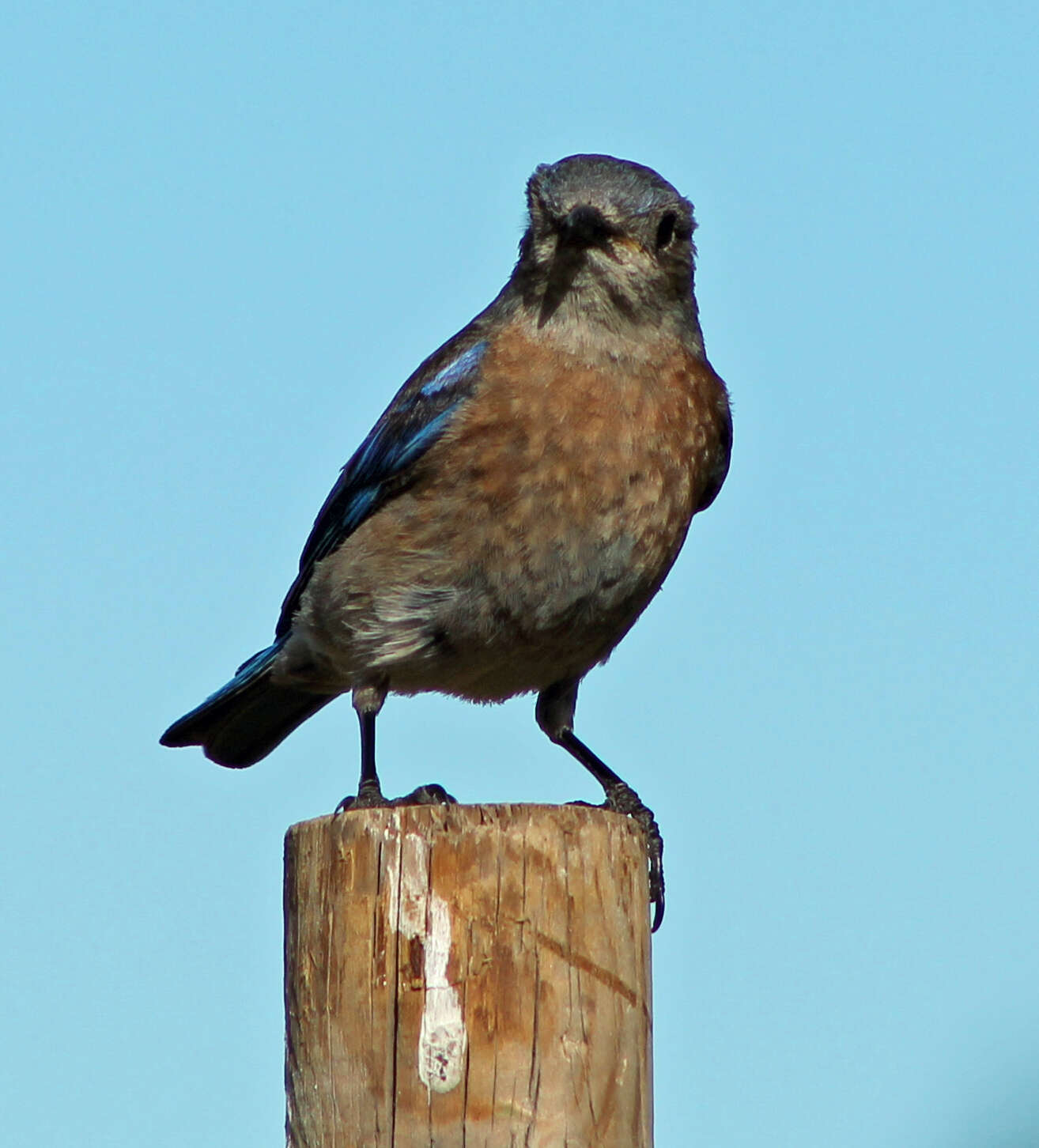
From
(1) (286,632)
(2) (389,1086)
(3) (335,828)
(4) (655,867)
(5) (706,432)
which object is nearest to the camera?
(2) (389,1086)

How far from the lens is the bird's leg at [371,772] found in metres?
5.86

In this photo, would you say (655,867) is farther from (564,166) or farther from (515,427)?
(564,166)

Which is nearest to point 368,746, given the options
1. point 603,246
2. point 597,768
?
point 597,768

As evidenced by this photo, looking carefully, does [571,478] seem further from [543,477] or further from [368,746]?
[368,746]

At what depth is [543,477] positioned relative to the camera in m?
6.46

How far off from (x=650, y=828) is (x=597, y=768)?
68 centimetres

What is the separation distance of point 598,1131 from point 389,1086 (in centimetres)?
47

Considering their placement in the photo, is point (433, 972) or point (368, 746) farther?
point (368, 746)

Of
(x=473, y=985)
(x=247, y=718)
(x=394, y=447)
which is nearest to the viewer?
(x=473, y=985)

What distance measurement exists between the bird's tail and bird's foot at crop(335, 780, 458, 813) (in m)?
1.42

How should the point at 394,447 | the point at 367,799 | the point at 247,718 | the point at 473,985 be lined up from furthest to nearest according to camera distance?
the point at 247,718 < the point at 394,447 < the point at 367,799 < the point at 473,985

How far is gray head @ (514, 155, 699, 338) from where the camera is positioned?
6.83m

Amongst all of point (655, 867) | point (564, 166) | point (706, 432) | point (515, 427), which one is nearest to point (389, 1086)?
point (655, 867)

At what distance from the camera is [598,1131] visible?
13.4ft
